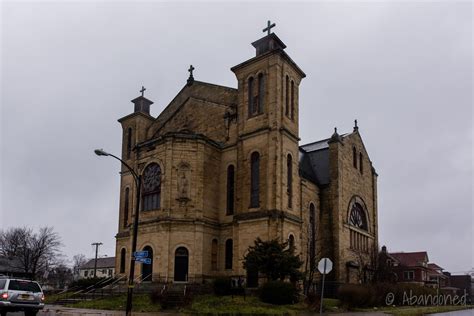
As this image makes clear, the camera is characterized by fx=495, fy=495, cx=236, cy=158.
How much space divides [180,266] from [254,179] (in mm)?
8127

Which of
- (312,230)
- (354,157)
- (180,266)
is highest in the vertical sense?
(354,157)

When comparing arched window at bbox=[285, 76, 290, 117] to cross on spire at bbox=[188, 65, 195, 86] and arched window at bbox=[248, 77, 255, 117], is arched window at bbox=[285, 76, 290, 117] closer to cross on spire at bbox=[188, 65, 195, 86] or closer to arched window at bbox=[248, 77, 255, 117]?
arched window at bbox=[248, 77, 255, 117]

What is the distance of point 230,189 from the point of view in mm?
37812

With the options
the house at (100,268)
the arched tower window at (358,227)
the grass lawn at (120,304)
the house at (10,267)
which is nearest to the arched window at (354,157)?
the arched tower window at (358,227)

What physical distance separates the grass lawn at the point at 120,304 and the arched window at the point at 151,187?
280 inches

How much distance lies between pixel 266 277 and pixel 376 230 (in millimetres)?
25263

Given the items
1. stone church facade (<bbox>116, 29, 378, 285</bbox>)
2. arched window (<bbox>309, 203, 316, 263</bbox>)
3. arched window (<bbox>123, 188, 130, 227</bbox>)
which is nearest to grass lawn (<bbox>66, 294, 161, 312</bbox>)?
stone church facade (<bbox>116, 29, 378, 285</bbox>)

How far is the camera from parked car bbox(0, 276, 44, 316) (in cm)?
2031

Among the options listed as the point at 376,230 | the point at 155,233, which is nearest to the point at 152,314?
the point at 155,233

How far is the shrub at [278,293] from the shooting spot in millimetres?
28172

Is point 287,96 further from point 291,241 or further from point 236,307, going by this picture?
point 236,307

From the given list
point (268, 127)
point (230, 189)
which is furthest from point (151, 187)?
point (268, 127)

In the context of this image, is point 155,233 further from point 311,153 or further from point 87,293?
point 311,153

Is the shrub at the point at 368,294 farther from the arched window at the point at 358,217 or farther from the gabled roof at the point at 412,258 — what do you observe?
the gabled roof at the point at 412,258
